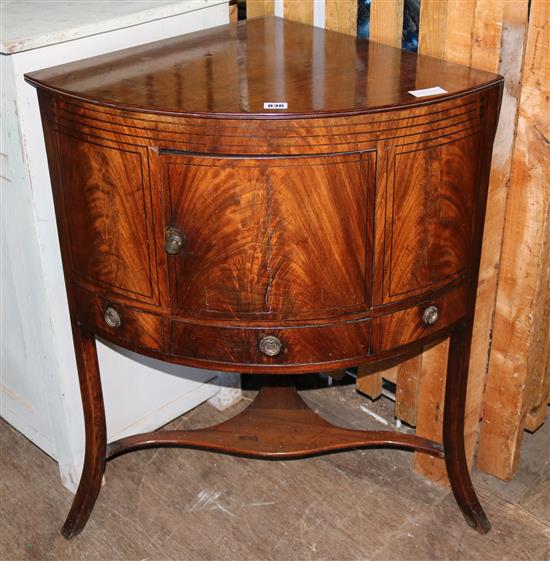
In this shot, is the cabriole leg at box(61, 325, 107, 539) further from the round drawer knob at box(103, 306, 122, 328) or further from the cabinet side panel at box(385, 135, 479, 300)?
the cabinet side panel at box(385, 135, 479, 300)

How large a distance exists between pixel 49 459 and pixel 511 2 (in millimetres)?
1520

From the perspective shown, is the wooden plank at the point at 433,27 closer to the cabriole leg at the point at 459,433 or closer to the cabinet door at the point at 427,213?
the cabinet door at the point at 427,213

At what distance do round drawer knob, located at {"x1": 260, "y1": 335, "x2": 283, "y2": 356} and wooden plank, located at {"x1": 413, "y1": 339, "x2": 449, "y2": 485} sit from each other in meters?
0.58

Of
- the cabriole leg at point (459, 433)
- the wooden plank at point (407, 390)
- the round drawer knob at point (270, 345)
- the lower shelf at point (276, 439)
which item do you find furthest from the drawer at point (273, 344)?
the wooden plank at point (407, 390)

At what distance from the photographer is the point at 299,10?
2070 mm

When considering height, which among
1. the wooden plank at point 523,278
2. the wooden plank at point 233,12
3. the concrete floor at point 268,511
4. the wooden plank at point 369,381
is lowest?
the concrete floor at point 268,511

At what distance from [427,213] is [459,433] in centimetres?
63

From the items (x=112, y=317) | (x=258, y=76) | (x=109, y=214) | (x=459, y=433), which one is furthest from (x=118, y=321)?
(x=459, y=433)

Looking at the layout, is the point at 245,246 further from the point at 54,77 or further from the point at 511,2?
the point at 511,2

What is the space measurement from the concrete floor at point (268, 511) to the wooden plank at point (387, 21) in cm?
101

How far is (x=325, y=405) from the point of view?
2496 mm

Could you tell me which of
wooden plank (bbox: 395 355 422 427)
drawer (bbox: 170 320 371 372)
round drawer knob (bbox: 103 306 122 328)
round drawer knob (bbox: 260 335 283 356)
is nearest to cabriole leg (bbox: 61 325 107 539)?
round drawer knob (bbox: 103 306 122 328)

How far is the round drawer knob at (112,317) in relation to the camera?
1.73 meters

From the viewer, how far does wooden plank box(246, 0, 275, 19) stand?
6.97 ft
